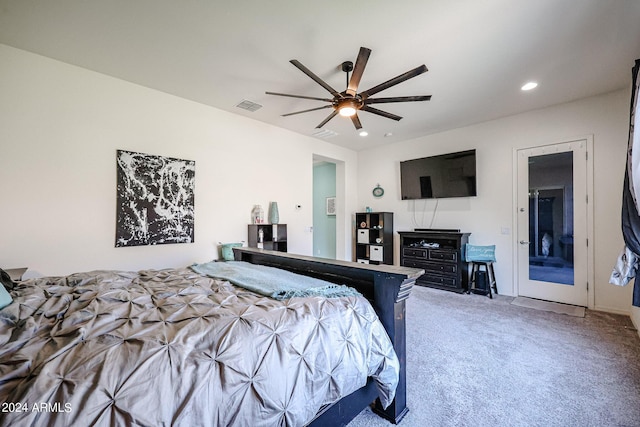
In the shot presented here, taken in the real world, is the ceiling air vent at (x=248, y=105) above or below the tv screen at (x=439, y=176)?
above

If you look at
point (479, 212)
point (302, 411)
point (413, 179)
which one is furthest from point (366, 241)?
point (302, 411)

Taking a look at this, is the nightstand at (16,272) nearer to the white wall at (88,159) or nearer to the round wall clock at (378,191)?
the white wall at (88,159)

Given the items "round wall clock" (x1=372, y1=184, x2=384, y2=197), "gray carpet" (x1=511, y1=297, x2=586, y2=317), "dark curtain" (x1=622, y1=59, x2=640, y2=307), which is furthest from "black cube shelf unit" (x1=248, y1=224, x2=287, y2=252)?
"dark curtain" (x1=622, y1=59, x2=640, y2=307)

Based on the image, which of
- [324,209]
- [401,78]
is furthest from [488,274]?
[324,209]

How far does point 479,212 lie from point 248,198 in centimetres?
423

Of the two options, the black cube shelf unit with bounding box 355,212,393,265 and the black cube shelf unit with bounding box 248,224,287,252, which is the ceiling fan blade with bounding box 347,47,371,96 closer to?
the black cube shelf unit with bounding box 248,224,287,252

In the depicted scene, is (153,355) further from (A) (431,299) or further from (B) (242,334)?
(A) (431,299)

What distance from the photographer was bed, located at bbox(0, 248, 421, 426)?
2.73 ft

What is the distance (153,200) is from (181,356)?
3.14 m

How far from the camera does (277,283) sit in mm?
1834

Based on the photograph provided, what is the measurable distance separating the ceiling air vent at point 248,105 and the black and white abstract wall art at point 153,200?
1.14 metres

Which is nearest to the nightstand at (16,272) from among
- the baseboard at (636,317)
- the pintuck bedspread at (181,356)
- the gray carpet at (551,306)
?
the pintuck bedspread at (181,356)

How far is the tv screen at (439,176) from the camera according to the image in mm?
4961

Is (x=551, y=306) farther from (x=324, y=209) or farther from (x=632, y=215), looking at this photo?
(x=324, y=209)
